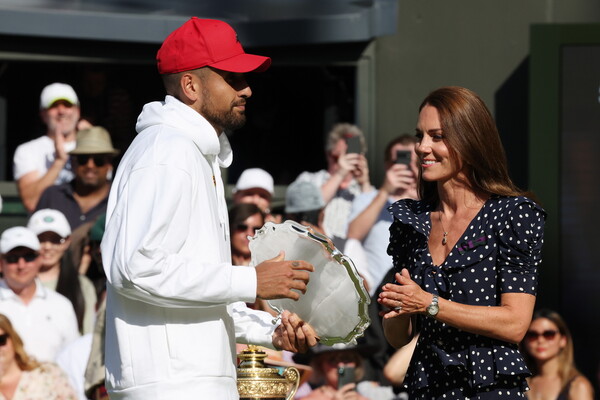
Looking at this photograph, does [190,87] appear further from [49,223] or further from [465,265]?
[49,223]

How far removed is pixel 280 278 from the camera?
4.09 m

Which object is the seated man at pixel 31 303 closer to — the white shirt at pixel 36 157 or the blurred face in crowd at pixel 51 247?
the blurred face in crowd at pixel 51 247

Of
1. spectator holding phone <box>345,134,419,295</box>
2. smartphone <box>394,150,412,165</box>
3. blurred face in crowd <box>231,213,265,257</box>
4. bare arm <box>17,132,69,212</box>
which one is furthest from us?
bare arm <box>17,132,69,212</box>

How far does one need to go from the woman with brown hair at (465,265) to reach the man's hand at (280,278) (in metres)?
0.28

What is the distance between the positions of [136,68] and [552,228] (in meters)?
3.60

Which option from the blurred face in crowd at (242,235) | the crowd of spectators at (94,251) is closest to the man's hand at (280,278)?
the crowd of spectators at (94,251)

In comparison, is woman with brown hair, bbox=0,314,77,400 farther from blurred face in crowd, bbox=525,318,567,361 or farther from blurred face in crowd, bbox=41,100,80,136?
blurred face in crowd, bbox=525,318,567,361

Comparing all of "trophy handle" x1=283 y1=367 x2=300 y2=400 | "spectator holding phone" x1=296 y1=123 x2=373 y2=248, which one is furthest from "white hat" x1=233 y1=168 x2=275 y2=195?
"trophy handle" x1=283 y1=367 x2=300 y2=400

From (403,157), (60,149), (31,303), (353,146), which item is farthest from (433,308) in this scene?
(60,149)

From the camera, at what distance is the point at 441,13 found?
10258mm

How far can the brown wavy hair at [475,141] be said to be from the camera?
13.8 ft

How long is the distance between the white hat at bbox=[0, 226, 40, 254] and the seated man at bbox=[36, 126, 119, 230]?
556mm

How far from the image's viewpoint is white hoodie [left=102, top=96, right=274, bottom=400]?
393cm

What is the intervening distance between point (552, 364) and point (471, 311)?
384 centimetres
